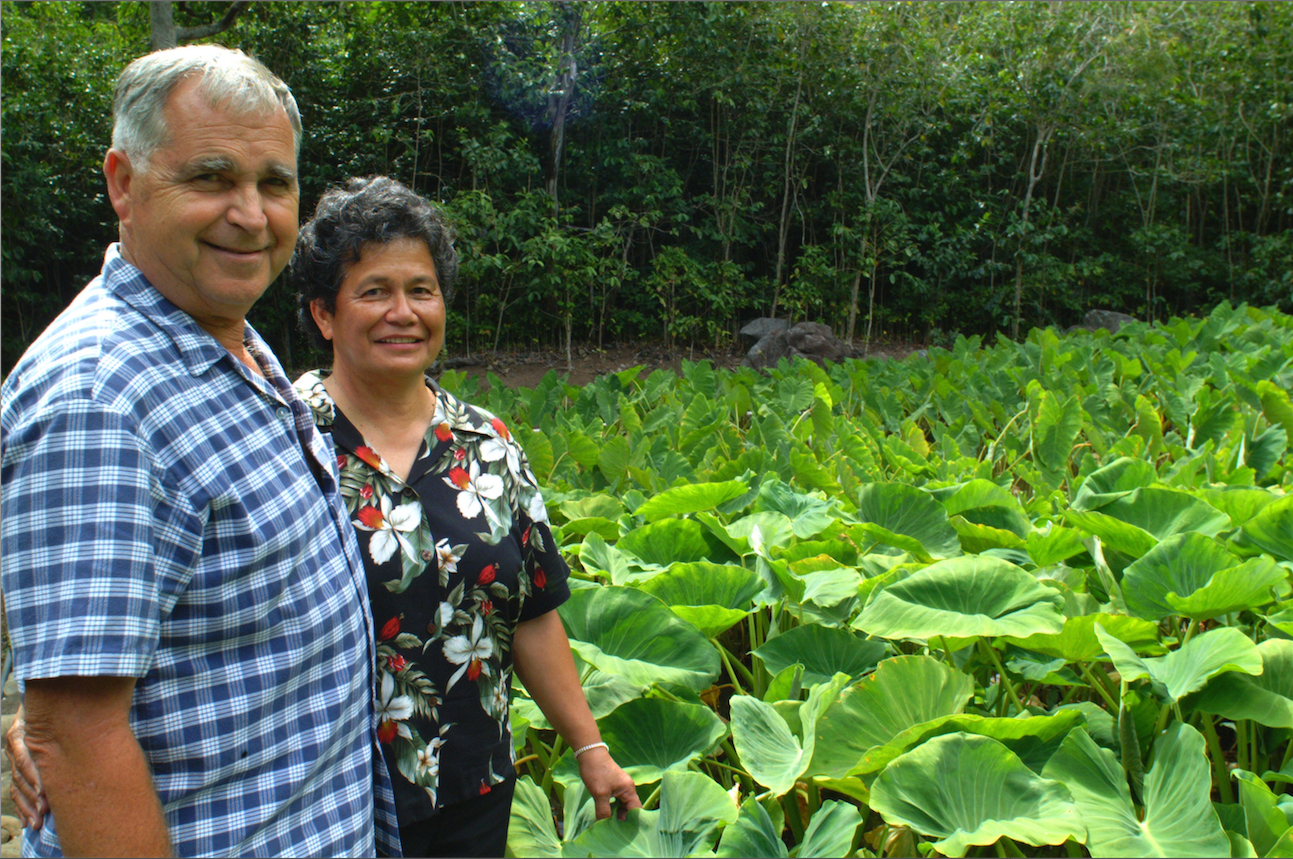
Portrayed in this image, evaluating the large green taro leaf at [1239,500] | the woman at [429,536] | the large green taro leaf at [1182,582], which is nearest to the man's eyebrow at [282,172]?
the woman at [429,536]

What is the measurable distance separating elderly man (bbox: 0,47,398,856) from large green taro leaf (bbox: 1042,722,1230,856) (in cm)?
98

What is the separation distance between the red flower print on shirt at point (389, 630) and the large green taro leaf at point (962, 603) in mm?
751

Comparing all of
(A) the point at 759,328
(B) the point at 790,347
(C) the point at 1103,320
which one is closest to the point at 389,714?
(B) the point at 790,347

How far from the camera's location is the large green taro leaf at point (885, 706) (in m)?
1.45

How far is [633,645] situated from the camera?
170cm

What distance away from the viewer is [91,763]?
0.82 m

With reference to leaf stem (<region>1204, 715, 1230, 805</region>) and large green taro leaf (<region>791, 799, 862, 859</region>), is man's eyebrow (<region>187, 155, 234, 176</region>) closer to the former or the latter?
large green taro leaf (<region>791, 799, 862, 859</region>)

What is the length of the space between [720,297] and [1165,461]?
6120 millimetres

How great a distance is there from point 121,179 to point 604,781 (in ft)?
3.25

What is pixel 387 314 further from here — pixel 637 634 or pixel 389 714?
pixel 637 634

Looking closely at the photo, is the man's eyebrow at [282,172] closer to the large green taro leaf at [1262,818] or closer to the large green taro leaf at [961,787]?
the large green taro leaf at [961,787]

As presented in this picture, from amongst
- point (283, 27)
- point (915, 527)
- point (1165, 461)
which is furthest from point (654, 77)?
point (915, 527)

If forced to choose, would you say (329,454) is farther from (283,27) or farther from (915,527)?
(283,27)

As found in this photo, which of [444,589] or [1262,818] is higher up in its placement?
[444,589]
